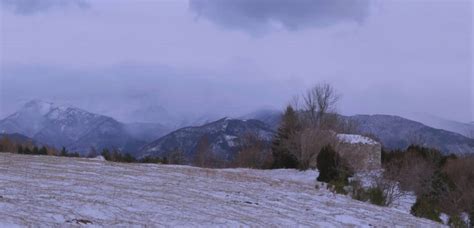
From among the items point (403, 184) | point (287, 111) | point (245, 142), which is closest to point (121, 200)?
point (403, 184)

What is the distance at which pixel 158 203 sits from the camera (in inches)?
444

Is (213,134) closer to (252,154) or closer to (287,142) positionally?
(252,154)

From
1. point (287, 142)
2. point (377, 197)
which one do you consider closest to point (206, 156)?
point (287, 142)

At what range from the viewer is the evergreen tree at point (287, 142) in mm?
40844

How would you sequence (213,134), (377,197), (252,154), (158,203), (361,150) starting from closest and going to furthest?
(158,203), (377,197), (361,150), (252,154), (213,134)

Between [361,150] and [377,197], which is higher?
[361,150]

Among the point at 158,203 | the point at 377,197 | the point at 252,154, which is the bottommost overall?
the point at 158,203

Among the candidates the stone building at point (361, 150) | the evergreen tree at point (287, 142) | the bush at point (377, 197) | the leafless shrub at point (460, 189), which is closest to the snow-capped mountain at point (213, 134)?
the evergreen tree at point (287, 142)

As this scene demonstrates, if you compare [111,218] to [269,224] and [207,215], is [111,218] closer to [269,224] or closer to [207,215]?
[207,215]

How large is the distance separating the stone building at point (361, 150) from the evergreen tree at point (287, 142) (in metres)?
3.52

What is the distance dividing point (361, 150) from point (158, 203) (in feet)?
94.3

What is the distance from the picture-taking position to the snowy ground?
355 inches

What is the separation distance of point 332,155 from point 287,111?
2348cm

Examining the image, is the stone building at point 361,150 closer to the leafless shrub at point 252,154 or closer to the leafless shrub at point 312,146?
the leafless shrub at point 312,146
